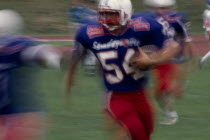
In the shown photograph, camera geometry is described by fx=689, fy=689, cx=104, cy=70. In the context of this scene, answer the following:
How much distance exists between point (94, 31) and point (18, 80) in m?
0.94

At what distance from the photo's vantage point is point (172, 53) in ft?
18.7

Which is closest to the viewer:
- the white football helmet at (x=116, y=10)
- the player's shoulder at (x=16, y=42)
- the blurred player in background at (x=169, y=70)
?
the player's shoulder at (x=16, y=42)

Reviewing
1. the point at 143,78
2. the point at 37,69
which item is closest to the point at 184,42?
the point at 143,78

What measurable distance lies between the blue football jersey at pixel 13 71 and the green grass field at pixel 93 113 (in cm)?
160

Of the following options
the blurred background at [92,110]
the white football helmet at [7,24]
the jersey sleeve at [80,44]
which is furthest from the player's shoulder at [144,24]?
the blurred background at [92,110]

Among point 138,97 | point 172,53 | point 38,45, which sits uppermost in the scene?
point 38,45

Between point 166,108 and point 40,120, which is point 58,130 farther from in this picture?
point 40,120

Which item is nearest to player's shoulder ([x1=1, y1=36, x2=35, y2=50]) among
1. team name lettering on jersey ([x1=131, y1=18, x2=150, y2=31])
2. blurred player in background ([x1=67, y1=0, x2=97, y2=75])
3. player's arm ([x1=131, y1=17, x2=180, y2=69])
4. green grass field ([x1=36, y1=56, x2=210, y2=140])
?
player's arm ([x1=131, y1=17, x2=180, y2=69])

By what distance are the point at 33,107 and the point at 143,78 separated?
1.09 metres

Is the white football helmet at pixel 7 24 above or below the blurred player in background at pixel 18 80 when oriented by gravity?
above

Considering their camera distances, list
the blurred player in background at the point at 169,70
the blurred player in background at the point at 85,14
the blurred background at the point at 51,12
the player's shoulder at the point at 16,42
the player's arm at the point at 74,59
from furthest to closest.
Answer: the blurred background at the point at 51,12 → the blurred player in background at the point at 85,14 → the blurred player in background at the point at 169,70 → the player's arm at the point at 74,59 → the player's shoulder at the point at 16,42

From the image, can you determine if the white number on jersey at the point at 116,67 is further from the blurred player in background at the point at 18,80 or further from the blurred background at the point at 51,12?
the blurred background at the point at 51,12

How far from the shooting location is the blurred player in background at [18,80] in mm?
5059

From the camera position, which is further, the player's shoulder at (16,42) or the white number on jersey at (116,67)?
the white number on jersey at (116,67)
